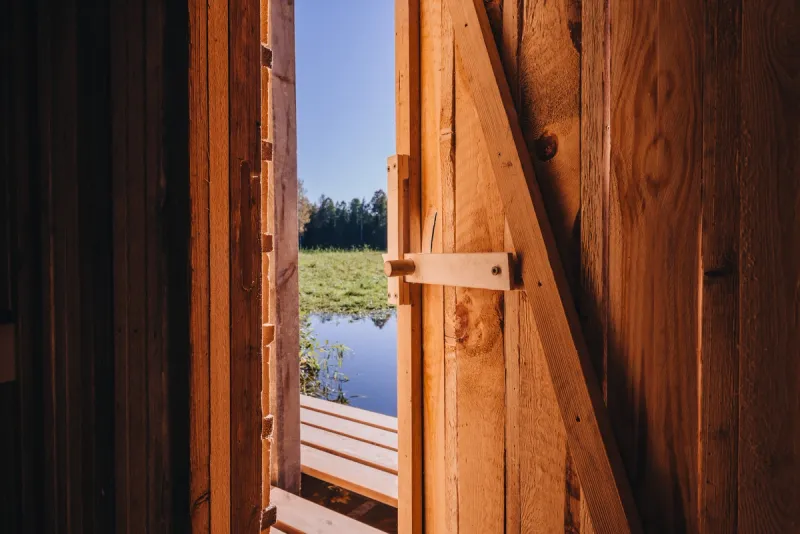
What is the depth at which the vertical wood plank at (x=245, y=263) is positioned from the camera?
967 millimetres

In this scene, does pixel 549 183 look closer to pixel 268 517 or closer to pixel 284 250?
pixel 268 517

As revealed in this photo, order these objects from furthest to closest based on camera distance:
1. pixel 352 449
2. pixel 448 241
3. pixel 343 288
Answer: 1. pixel 343 288
2. pixel 352 449
3. pixel 448 241

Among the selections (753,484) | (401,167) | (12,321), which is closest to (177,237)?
(12,321)

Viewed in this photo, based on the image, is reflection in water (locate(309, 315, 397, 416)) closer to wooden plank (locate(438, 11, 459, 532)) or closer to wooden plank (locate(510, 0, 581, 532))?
wooden plank (locate(438, 11, 459, 532))

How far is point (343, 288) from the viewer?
725 inches

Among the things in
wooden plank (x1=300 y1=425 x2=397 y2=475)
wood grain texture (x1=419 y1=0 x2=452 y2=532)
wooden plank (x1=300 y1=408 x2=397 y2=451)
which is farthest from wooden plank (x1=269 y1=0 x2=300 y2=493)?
wood grain texture (x1=419 y1=0 x2=452 y2=532)

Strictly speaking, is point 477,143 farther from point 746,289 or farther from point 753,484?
point 753,484

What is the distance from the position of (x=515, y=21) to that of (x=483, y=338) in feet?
3.13

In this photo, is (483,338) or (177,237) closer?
(177,237)

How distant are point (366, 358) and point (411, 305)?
8.12m

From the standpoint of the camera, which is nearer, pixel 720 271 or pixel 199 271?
pixel 720 271

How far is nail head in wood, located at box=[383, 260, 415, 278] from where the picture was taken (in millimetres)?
1579

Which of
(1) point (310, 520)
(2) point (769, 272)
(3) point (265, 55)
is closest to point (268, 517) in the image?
(1) point (310, 520)

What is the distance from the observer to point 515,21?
1.19 metres
